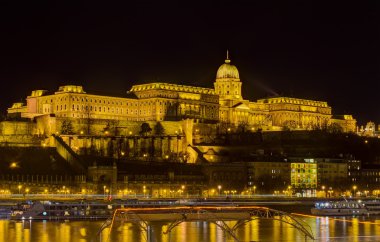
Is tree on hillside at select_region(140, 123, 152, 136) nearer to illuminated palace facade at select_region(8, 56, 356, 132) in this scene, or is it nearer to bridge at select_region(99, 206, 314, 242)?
illuminated palace facade at select_region(8, 56, 356, 132)

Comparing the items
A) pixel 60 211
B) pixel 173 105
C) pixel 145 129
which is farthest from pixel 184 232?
pixel 173 105

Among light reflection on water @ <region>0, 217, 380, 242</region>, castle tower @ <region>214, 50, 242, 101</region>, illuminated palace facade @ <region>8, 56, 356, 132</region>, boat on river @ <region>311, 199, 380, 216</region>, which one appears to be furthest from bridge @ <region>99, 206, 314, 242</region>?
castle tower @ <region>214, 50, 242, 101</region>

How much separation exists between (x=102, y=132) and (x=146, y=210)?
326 feet

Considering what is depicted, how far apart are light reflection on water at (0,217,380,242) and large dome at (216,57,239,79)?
129042 millimetres

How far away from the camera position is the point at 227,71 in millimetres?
195125

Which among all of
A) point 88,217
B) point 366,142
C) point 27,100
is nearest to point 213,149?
point 366,142

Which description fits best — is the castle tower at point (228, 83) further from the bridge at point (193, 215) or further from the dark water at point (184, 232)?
the bridge at point (193, 215)

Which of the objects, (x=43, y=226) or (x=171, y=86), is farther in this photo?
(x=171, y=86)

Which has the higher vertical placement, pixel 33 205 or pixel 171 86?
pixel 171 86

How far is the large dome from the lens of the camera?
639ft

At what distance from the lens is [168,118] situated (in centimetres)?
16362

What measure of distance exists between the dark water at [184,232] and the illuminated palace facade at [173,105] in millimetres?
86265

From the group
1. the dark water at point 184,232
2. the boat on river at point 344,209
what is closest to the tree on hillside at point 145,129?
the boat on river at point 344,209

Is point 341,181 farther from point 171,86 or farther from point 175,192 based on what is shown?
point 171,86
